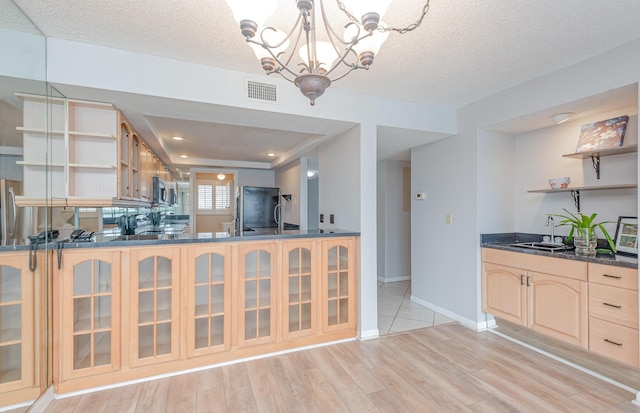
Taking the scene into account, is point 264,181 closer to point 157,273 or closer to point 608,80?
point 157,273

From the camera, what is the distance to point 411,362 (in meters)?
2.50

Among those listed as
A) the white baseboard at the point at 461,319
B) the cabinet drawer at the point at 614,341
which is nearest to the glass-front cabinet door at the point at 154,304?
the white baseboard at the point at 461,319

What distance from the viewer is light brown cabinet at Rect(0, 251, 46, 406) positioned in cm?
173

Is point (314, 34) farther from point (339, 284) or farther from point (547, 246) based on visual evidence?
point (547, 246)

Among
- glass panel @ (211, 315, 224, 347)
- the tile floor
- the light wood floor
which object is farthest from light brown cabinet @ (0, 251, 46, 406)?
the tile floor

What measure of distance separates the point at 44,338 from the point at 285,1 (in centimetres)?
A: 258

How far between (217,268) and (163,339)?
2.12 feet

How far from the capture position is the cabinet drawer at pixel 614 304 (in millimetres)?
2068

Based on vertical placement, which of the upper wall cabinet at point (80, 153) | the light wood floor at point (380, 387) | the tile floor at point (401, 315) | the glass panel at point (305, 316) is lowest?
the light wood floor at point (380, 387)

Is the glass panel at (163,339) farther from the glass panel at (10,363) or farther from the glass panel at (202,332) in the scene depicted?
the glass panel at (10,363)

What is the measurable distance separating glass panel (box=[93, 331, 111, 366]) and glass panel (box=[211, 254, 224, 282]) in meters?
0.80

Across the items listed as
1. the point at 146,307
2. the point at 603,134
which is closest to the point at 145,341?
the point at 146,307

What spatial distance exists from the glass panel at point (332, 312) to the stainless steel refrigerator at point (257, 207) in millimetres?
3246

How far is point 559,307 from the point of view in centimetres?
250
